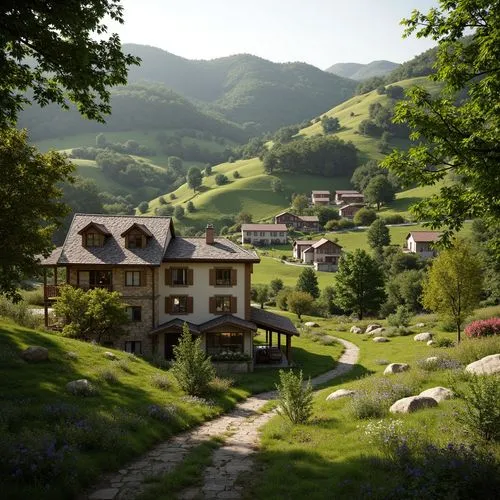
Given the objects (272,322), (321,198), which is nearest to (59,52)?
(272,322)

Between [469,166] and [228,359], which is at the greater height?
[469,166]

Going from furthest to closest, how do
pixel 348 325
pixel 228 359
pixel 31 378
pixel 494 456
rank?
1. pixel 348 325
2. pixel 228 359
3. pixel 31 378
4. pixel 494 456

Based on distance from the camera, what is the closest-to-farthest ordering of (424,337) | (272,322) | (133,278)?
(133,278)
(272,322)
(424,337)

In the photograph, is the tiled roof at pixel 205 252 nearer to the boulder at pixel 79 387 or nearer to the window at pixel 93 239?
the window at pixel 93 239

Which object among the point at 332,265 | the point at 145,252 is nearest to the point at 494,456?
the point at 145,252

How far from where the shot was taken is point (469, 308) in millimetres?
38562

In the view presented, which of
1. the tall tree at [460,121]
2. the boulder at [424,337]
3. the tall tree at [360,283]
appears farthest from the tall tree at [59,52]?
the tall tree at [360,283]

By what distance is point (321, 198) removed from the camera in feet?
587

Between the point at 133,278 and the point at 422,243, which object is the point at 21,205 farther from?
the point at 422,243

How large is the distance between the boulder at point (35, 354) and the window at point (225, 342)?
14533 mm

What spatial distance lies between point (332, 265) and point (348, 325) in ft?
174

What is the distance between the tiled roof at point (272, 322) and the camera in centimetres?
3541

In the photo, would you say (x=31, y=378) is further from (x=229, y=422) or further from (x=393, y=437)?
(x=393, y=437)

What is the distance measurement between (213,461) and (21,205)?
1135 cm
